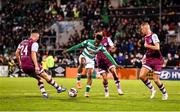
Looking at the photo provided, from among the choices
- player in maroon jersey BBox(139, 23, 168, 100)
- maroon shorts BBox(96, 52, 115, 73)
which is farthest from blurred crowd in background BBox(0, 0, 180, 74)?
player in maroon jersey BBox(139, 23, 168, 100)

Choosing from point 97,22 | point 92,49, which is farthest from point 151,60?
point 97,22

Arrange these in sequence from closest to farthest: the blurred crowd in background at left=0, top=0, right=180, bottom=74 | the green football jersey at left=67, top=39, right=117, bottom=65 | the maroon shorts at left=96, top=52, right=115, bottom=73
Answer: the green football jersey at left=67, top=39, right=117, bottom=65 → the maroon shorts at left=96, top=52, right=115, bottom=73 → the blurred crowd in background at left=0, top=0, right=180, bottom=74

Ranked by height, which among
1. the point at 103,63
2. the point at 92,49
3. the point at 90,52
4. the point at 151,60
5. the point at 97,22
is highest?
the point at 92,49

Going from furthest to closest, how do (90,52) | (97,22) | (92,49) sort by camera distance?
(97,22), (90,52), (92,49)

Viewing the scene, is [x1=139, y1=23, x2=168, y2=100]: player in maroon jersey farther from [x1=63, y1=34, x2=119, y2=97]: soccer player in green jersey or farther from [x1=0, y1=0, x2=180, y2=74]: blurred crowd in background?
[x1=0, y1=0, x2=180, y2=74]: blurred crowd in background

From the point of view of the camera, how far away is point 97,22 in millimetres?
49094

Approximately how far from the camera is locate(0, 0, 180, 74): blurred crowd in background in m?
43.8

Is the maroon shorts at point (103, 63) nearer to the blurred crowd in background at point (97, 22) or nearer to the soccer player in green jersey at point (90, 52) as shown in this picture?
the soccer player in green jersey at point (90, 52)

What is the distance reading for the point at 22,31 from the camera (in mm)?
52688

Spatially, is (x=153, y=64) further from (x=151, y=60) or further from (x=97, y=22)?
(x=97, y=22)

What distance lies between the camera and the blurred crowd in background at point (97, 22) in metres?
43.8

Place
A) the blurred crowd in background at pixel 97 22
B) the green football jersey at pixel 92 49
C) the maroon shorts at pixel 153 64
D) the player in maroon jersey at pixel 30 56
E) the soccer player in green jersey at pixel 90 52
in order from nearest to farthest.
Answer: the player in maroon jersey at pixel 30 56, the maroon shorts at pixel 153 64, the soccer player in green jersey at pixel 90 52, the green football jersey at pixel 92 49, the blurred crowd in background at pixel 97 22

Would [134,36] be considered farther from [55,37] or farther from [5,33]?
[5,33]

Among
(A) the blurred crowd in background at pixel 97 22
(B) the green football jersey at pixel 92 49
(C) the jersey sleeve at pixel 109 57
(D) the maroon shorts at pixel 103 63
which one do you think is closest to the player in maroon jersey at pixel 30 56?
(B) the green football jersey at pixel 92 49
